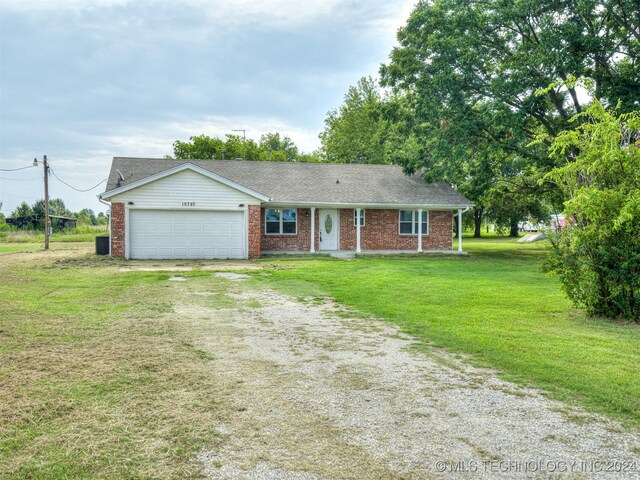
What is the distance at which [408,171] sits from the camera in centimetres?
2594

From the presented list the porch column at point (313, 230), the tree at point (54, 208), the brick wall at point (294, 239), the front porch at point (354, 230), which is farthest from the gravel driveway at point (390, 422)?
the tree at point (54, 208)

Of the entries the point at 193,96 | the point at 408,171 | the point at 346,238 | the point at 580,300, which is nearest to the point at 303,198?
the point at 346,238

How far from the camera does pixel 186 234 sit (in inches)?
806

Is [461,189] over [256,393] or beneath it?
over

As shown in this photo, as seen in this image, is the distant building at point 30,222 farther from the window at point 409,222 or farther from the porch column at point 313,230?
the window at point 409,222

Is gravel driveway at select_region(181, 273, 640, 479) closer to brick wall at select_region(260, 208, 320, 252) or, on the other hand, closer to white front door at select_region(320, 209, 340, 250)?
brick wall at select_region(260, 208, 320, 252)

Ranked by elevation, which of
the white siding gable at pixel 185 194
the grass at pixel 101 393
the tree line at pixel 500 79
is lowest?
the grass at pixel 101 393

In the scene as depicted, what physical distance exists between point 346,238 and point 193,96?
1332 cm

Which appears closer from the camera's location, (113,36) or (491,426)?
(491,426)

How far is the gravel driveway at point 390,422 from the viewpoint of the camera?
3.10 m

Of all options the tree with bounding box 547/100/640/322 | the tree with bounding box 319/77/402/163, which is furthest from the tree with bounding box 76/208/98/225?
→ the tree with bounding box 547/100/640/322

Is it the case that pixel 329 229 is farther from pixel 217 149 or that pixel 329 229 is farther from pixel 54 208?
pixel 54 208

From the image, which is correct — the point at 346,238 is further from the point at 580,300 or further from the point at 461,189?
the point at 580,300

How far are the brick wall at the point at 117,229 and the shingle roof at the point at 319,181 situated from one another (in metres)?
2.03
